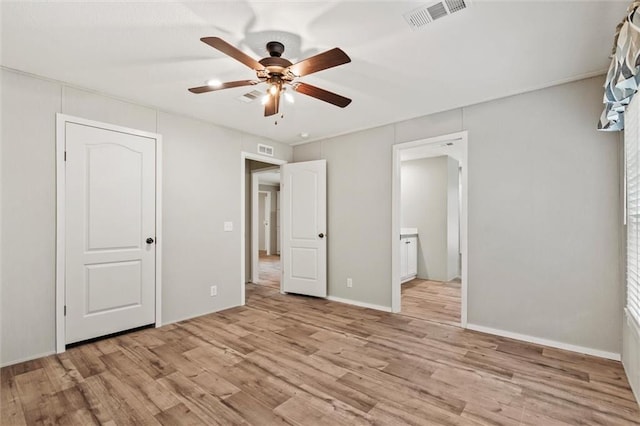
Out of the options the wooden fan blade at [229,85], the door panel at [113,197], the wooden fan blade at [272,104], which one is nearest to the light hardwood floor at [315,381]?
the door panel at [113,197]

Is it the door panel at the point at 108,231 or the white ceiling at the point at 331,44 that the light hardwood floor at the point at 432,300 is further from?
the door panel at the point at 108,231

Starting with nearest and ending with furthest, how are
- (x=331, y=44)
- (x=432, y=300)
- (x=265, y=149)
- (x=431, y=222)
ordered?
(x=331, y=44)
(x=432, y=300)
(x=265, y=149)
(x=431, y=222)

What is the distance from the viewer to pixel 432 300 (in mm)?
4711

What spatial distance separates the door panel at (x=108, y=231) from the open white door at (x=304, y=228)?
2.09 m

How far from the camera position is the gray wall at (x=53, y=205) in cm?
264

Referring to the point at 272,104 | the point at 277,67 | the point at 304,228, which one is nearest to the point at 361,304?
the point at 304,228

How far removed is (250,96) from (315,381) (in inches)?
109

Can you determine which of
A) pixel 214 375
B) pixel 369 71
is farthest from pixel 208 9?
pixel 214 375

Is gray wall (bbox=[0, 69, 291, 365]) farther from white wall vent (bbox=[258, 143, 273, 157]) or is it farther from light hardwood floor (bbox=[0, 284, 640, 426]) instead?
light hardwood floor (bbox=[0, 284, 640, 426])

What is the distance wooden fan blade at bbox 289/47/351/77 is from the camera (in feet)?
6.00

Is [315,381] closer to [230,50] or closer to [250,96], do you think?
[230,50]

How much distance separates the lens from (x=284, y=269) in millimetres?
5129

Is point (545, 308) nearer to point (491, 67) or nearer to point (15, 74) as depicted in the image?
point (491, 67)

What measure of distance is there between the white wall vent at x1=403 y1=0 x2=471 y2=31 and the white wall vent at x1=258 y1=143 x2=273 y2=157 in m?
3.14
